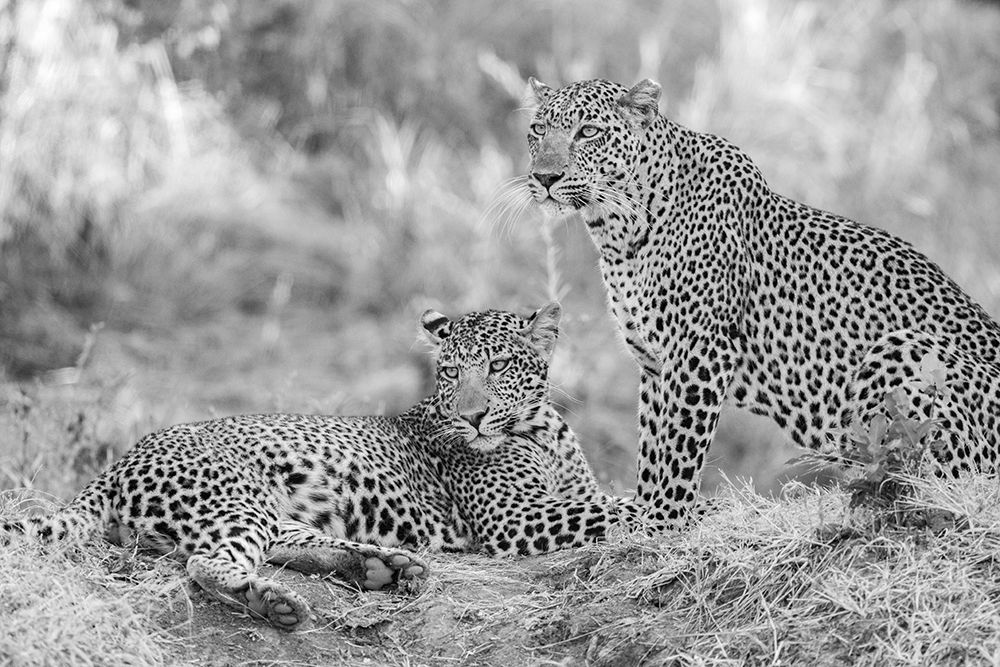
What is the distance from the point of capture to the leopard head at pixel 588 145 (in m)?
8.93

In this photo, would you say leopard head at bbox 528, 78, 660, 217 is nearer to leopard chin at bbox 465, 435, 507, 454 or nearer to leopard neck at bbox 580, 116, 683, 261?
leopard neck at bbox 580, 116, 683, 261

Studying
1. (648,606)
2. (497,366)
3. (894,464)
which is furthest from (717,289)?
(648,606)

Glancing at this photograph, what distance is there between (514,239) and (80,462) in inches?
362

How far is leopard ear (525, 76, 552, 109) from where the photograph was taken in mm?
9430

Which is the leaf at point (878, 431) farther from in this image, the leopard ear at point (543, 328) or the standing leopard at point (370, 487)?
the leopard ear at point (543, 328)

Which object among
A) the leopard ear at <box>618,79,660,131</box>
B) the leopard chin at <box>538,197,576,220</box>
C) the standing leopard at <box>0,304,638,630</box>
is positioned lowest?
the standing leopard at <box>0,304,638,630</box>

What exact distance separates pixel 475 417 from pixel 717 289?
1.48m

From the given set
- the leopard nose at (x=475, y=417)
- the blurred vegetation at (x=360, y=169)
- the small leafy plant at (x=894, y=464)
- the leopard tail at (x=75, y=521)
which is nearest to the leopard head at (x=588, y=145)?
the leopard nose at (x=475, y=417)

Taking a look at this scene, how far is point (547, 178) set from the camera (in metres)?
8.88

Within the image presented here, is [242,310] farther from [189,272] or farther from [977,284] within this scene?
[977,284]

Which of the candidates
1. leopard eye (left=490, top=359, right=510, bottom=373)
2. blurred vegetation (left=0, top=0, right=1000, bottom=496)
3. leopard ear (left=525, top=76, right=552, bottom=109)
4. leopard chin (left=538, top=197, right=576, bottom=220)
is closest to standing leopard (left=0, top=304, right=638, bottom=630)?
leopard eye (left=490, top=359, right=510, bottom=373)

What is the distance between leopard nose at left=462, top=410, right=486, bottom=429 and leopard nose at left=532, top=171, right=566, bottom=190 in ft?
4.16

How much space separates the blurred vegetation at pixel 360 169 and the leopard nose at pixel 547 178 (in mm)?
4198

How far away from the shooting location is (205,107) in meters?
18.2
